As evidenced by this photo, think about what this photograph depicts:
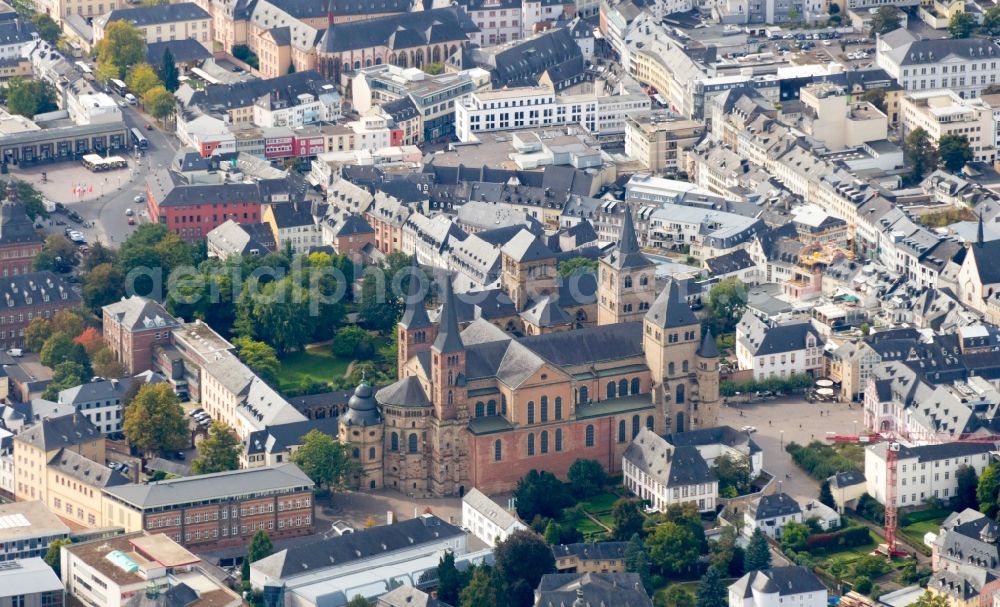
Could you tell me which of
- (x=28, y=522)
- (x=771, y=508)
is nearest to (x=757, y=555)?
(x=771, y=508)

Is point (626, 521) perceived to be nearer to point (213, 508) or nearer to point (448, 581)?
point (448, 581)

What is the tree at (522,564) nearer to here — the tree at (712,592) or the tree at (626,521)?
the tree at (626,521)

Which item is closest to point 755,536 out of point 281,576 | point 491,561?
point 491,561

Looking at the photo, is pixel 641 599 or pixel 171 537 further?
pixel 171 537

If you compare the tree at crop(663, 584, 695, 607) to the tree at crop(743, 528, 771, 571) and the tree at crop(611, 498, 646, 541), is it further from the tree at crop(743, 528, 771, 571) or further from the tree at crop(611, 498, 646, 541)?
the tree at crop(611, 498, 646, 541)

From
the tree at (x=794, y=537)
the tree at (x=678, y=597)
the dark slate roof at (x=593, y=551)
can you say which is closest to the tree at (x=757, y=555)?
the tree at (x=794, y=537)

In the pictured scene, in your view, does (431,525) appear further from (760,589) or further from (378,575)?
(760,589)

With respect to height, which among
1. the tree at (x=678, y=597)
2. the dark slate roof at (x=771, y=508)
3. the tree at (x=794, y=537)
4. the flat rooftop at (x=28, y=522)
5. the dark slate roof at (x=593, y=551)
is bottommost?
the tree at (x=678, y=597)
